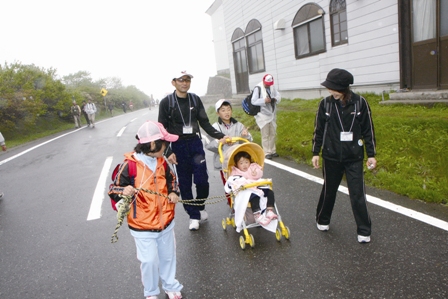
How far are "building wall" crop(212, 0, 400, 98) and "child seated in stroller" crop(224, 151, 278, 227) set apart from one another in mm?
7835

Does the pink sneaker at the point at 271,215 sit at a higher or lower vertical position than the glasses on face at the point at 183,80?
lower

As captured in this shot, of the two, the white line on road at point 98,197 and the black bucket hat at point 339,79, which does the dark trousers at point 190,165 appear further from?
the black bucket hat at point 339,79

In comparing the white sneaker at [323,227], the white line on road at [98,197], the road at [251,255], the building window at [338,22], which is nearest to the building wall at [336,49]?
the building window at [338,22]

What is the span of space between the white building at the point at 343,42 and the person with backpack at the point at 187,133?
749 centimetres

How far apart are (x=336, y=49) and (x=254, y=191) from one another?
10.1m

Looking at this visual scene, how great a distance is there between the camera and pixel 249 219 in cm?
439

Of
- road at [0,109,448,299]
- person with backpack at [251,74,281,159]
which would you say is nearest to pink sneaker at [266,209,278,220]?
road at [0,109,448,299]

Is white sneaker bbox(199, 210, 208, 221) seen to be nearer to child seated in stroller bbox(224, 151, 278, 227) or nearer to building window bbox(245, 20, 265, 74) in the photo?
child seated in stroller bbox(224, 151, 278, 227)

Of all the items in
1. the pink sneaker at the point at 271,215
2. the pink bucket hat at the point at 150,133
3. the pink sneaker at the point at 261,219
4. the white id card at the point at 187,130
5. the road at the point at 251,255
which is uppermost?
the pink bucket hat at the point at 150,133

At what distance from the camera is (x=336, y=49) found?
41.5 feet

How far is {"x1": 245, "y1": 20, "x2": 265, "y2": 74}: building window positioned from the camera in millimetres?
18078

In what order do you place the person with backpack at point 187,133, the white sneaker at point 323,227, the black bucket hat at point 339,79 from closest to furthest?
the black bucket hat at point 339,79
the white sneaker at point 323,227
the person with backpack at point 187,133

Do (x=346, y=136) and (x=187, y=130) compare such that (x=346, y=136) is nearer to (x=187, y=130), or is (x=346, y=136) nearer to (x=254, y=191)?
(x=254, y=191)

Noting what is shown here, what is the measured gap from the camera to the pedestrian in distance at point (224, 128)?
507 centimetres
